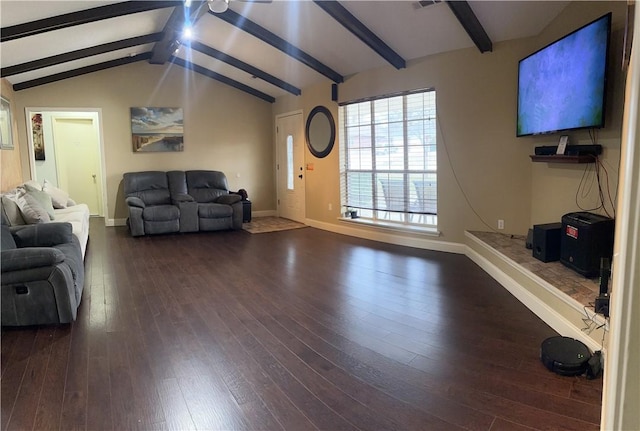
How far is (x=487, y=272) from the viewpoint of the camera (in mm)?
4289

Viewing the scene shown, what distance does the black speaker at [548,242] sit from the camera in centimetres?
345

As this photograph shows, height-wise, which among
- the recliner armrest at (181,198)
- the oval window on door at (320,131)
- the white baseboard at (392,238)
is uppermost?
the oval window on door at (320,131)

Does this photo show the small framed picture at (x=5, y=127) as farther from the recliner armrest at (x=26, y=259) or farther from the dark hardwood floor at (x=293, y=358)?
the recliner armrest at (x=26, y=259)

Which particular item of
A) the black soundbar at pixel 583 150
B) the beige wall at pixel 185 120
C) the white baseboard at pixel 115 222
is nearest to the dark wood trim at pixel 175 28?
the beige wall at pixel 185 120

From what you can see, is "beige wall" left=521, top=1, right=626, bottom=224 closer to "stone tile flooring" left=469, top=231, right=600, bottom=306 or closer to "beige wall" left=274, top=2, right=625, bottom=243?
"beige wall" left=274, top=2, right=625, bottom=243

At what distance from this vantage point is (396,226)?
5.84m

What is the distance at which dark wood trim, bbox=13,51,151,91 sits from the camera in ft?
22.3

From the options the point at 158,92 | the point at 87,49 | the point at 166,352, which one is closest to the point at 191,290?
the point at 166,352

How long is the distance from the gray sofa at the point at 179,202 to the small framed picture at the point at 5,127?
5.57 feet

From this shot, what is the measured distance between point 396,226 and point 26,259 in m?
4.27

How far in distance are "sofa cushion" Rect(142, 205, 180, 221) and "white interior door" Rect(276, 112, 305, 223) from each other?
220 centimetres

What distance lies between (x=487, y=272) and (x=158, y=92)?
255 inches

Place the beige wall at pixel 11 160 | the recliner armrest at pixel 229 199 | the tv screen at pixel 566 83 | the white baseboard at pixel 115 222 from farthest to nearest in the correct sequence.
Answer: the white baseboard at pixel 115 222, the recliner armrest at pixel 229 199, the beige wall at pixel 11 160, the tv screen at pixel 566 83

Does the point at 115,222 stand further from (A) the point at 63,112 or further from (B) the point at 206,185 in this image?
(A) the point at 63,112
